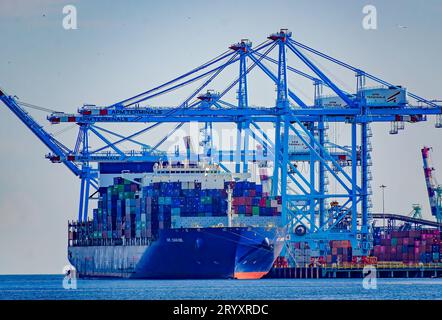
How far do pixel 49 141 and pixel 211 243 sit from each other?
20.0 metres

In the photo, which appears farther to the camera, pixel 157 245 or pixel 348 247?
pixel 348 247

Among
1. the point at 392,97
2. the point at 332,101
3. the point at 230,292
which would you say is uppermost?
the point at 332,101

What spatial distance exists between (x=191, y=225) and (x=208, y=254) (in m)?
2.31

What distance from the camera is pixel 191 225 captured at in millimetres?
65812

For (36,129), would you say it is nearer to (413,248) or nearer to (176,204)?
(176,204)

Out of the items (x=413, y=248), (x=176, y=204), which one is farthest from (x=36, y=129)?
(x=413, y=248)

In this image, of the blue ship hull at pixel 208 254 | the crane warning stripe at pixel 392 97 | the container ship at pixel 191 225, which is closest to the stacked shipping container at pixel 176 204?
the container ship at pixel 191 225

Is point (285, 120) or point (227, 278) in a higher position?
point (285, 120)

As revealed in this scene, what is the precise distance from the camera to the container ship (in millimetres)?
64375

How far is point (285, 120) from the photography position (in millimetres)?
73750

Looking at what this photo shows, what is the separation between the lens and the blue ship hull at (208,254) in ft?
209

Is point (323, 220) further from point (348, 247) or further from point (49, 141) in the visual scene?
point (49, 141)
